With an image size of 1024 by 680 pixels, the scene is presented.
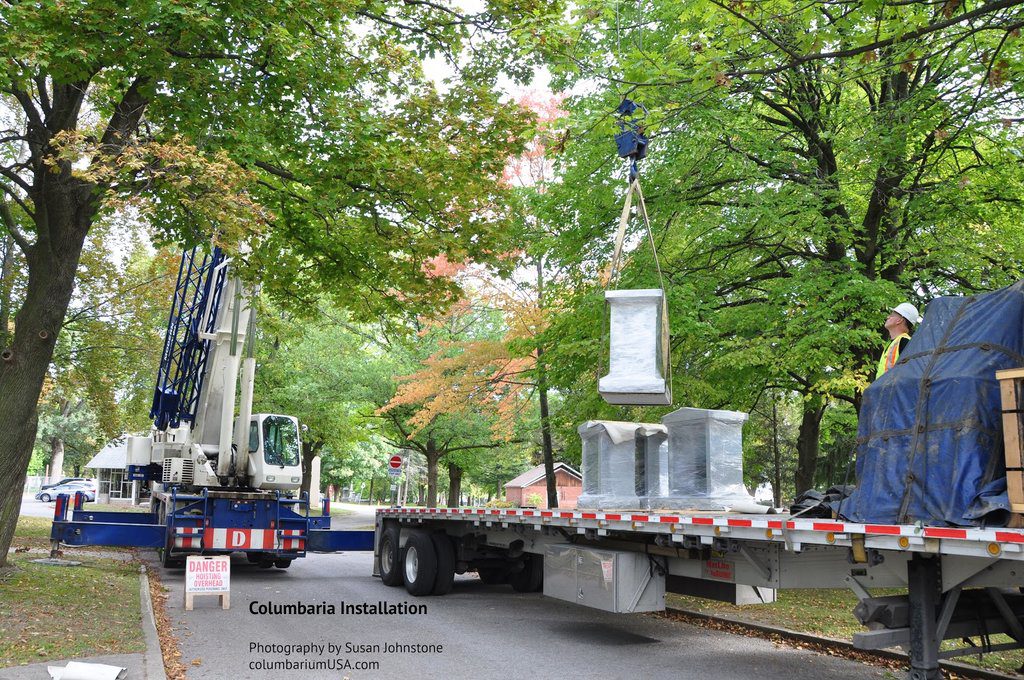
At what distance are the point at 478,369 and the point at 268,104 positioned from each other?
12.2 m

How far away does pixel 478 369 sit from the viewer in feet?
71.8

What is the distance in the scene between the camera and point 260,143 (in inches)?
407

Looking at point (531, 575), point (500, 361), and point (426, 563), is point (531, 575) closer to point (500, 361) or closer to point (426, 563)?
point (426, 563)

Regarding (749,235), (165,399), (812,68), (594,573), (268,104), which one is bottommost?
(594,573)

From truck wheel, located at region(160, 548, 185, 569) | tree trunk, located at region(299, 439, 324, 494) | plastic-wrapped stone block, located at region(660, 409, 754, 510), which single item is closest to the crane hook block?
plastic-wrapped stone block, located at region(660, 409, 754, 510)

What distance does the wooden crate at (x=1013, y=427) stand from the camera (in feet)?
16.4

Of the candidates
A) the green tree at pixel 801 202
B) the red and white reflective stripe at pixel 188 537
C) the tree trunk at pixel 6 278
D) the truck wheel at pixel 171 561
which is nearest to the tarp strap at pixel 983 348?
the green tree at pixel 801 202

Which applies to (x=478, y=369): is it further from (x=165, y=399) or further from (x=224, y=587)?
(x=224, y=587)

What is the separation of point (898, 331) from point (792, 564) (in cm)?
231

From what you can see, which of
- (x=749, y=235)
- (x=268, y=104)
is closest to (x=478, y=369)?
(x=749, y=235)

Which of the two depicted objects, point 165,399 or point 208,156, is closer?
point 208,156

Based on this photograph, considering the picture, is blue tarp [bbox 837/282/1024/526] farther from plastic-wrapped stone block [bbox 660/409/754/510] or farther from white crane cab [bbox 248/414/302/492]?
white crane cab [bbox 248/414/302/492]

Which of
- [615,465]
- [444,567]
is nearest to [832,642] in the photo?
[615,465]

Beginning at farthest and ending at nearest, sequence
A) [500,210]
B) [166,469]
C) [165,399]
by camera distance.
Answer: [165,399], [166,469], [500,210]
